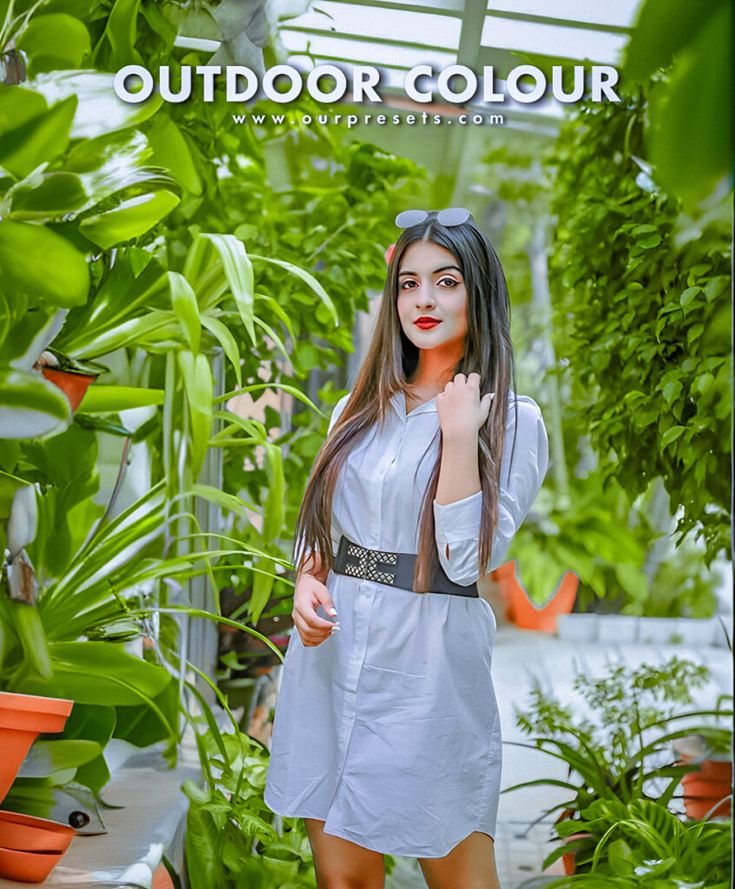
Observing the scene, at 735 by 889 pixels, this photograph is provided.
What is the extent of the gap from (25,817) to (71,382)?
0.69 meters

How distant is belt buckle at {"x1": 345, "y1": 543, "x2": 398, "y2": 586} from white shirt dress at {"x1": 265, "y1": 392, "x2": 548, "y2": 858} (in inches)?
0.4

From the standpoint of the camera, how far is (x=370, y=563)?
60.3 inches

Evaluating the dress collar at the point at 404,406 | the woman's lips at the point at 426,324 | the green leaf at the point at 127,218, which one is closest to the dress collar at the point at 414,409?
the dress collar at the point at 404,406

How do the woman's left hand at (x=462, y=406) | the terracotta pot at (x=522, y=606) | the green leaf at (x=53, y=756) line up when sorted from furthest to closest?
1. the terracotta pot at (x=522, y=606)
2. the green leaf at (x=53, y=756)
3. the woman's left hand at (x=462, y=406)

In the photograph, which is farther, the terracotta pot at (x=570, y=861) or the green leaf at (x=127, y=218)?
the terracotta pot at (x=570, y=861)

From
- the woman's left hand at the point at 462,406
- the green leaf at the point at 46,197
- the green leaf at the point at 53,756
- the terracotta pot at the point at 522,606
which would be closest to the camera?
the green leaf at the point at 46,197

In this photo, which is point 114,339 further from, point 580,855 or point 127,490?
point 580,855

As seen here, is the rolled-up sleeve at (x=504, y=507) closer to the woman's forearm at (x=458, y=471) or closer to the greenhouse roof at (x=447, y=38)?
the woman's forearm at (x=458, y=471)

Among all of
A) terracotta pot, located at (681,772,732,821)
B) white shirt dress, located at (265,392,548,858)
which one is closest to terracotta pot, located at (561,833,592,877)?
terracotta pot, located at (681,772,732,821)

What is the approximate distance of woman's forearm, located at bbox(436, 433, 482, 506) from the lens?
1455mm

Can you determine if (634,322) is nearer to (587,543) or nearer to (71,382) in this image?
(587,543)

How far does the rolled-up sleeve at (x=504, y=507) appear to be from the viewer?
1450 mm

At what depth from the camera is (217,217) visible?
79.0 inches

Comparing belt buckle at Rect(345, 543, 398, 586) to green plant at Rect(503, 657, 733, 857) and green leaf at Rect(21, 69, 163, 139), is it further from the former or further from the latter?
green leaf at Rect(21, 69, 163, 139)
